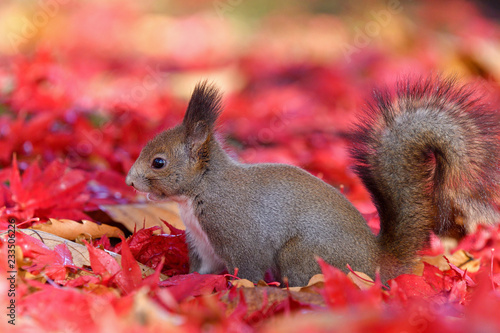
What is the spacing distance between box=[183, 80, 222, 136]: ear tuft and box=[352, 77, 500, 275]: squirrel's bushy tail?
0.52 m

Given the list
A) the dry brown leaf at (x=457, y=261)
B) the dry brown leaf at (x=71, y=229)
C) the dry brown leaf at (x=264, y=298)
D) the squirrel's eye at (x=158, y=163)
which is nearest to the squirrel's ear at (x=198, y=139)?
the squirrel's eye at (x=158, y=163)

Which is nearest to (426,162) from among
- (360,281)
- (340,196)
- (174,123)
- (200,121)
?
(340,196)

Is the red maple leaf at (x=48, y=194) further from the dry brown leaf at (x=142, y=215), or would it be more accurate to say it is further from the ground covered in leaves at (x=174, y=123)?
the dry brown leaf at (x=142, y=215)

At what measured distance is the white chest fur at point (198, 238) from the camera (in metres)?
1.90

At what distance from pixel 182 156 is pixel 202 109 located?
183 mm

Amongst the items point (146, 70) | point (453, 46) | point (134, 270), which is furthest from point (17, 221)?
point (453, 46)

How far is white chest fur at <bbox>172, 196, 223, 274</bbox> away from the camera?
1.90 metres

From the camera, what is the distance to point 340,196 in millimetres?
1950

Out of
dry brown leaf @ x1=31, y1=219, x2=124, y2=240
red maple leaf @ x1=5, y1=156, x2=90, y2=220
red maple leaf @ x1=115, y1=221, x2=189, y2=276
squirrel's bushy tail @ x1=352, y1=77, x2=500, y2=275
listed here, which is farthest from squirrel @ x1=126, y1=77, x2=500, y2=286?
red maple leaf @ x1=5, y1=156, x2=90, y2=220

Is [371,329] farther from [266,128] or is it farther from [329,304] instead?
[266,128]

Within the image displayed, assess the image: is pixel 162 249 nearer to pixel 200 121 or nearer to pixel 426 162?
pixel 200 121

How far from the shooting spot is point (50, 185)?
2.05m

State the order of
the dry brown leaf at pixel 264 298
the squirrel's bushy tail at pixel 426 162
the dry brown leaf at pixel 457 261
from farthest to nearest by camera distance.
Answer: the dry brown leaf at pixel 457 261, the squirrel's bushy tail at pixel 426 162, the dry brown leaf at pixel 264 298

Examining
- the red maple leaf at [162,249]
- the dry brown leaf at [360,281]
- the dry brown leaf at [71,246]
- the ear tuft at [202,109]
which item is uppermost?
the ear tuft at [202,109]
